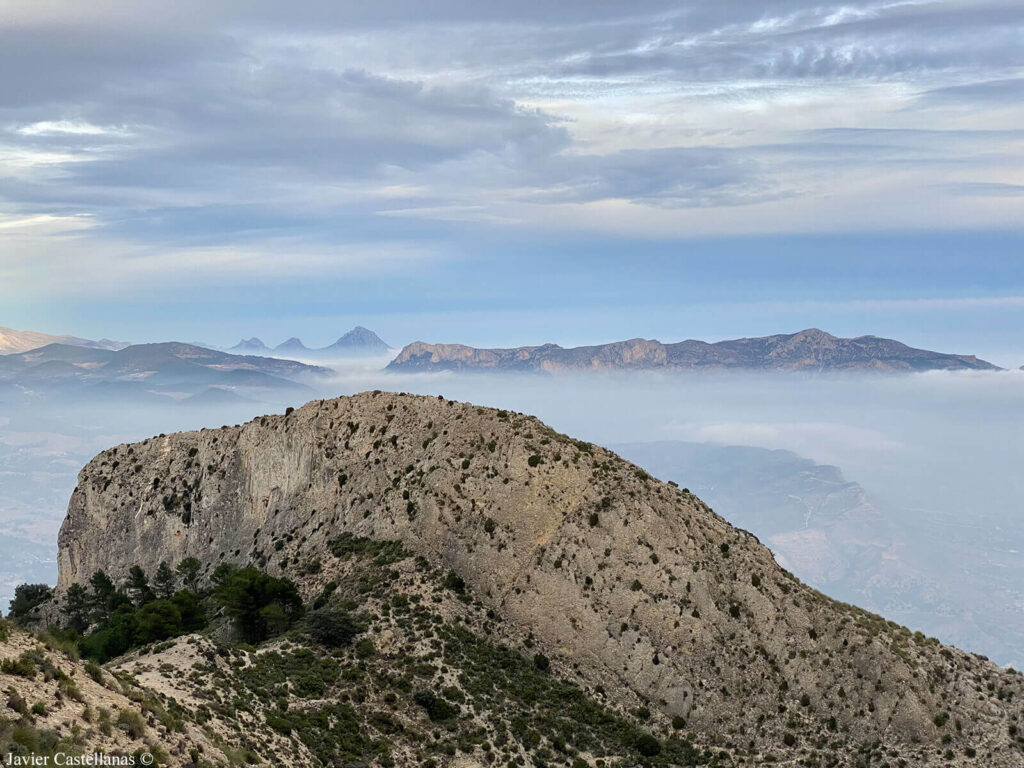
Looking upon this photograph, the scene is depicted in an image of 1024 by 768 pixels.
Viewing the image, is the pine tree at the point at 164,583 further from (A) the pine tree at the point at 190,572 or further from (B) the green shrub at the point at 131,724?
(B) the green shrub at the point at 131,724

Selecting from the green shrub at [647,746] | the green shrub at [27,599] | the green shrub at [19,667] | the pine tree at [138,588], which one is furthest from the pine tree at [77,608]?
the green shrub at [19,667]

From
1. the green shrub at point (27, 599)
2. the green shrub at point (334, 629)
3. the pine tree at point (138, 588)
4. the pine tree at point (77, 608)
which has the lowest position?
the green shrub at point (27, 599)

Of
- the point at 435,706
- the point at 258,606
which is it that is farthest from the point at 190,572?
the point at 435,706

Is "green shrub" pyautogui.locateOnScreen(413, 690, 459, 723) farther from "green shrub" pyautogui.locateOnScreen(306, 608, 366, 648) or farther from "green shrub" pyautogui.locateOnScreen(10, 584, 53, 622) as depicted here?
"green shrub" pyautogui.locateOnScreen(10, 584, 53, 622)

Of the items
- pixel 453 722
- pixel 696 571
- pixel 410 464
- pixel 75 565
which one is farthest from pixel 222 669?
pixel 75 565

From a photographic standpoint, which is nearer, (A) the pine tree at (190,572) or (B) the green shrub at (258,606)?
(B) the green shrub at (258,606)

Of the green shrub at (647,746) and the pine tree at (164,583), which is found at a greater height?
the pine tree at (164,583)

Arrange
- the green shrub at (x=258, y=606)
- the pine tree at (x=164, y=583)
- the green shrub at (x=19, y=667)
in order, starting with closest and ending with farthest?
1. the green shrub at (x=19, y=667)
2. the green shrub at (x=258, y=606)
3. the pine tree at (x=164, y=583)
